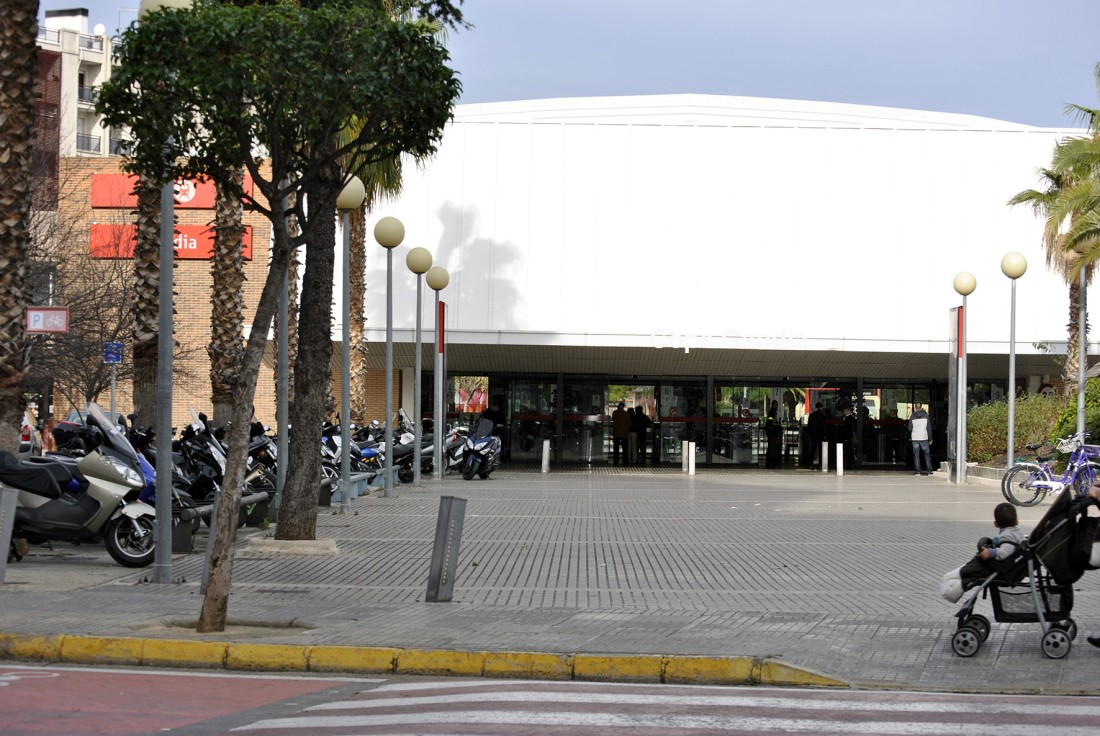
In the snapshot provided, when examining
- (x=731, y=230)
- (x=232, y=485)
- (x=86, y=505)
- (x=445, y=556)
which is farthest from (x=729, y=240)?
(x=232, y=485)

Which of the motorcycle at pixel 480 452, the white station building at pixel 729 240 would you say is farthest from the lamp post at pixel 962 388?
the motorcycle at pixel 480 452

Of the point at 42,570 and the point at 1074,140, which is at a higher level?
the point at 1074,140

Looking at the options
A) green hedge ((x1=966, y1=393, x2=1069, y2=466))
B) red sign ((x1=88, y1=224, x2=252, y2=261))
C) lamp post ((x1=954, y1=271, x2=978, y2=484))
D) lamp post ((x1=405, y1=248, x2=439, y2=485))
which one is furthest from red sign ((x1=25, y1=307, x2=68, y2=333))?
red sign ((x1=88, y1=224, x2=252, y2=261))

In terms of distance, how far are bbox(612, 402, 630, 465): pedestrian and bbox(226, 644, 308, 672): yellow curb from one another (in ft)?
88.4

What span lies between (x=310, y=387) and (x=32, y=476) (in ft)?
10.2

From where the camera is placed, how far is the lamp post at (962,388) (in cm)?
2622

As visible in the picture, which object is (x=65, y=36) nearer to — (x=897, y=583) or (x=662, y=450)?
(x=662, y=450)

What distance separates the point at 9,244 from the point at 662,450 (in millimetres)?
25016

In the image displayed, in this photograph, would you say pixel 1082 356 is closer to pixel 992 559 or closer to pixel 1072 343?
pixel 1072 343

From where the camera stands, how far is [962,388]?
26.4 meters

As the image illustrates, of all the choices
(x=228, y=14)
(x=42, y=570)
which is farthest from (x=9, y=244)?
(x=228, y=14)

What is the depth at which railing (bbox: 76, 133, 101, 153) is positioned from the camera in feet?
233

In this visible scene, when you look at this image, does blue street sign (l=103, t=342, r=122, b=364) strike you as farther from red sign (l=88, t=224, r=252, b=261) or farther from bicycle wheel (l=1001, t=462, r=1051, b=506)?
bicycle wheel (l=1001, t=462, r=1051, b=506)

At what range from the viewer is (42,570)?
11.8 meters
